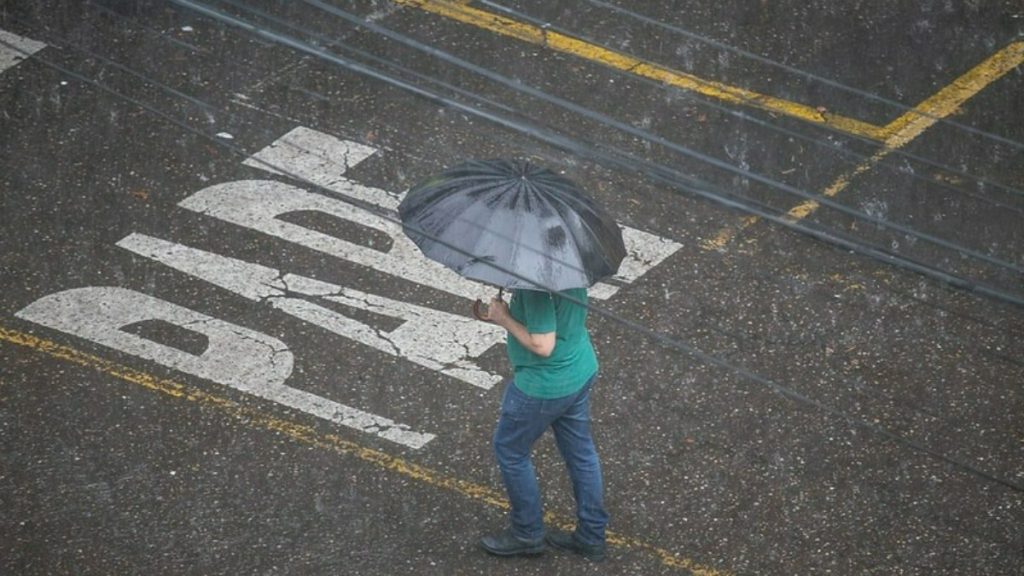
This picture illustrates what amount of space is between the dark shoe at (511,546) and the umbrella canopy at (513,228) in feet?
4.42

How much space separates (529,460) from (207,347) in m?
2.22

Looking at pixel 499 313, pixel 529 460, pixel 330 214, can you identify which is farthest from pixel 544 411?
pixel 330 214

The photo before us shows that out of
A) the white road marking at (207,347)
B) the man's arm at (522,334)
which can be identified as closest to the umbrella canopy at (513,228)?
the man's arm at (522,334)

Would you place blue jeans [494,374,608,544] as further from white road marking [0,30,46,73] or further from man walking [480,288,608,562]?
white road marking [0,30,46,73]

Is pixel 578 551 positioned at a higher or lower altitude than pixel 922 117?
lower

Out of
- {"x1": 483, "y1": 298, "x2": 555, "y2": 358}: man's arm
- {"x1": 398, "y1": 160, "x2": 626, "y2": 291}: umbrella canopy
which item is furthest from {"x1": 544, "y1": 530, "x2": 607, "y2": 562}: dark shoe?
{"x1": 398, "y1": 160, "x2": 626, "y2": 291}: umbrella canopy

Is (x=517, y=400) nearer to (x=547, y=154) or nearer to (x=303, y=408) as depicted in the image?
(x=303, y=408)

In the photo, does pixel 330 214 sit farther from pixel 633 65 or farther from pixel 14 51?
pixel 14 51

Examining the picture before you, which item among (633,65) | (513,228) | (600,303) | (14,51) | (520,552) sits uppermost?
(513,228)

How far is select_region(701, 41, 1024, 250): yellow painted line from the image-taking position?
30.4 ft

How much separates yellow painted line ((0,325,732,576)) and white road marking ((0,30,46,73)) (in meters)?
2.78

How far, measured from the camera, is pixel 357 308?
8453 millimetres

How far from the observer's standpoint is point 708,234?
30.0ft

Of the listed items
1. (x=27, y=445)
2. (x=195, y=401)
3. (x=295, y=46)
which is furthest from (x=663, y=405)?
(x=295, y=46)
